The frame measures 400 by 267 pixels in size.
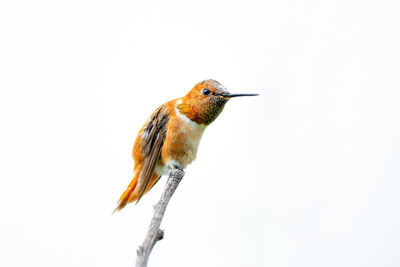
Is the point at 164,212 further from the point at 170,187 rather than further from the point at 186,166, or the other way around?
the point at 186,166

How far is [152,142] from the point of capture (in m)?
5.94

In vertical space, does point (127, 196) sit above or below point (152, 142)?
below

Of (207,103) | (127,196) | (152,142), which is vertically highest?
(207,103)

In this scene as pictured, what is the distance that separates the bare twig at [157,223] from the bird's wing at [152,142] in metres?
0.99

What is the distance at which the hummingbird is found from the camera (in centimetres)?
580

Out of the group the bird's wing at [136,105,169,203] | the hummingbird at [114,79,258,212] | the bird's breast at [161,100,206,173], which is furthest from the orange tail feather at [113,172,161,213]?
the bird's breast at [161,100,206,173]

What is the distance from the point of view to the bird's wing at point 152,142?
18.7 feet

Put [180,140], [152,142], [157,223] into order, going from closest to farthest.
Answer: [157,223], [180,140], [152,142]

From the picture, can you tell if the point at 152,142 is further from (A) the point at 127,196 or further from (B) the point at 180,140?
(A) the point at 127,196

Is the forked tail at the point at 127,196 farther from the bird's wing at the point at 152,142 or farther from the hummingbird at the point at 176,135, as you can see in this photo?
the bird's wing at the point at 152,142

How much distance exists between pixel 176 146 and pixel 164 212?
2.15m

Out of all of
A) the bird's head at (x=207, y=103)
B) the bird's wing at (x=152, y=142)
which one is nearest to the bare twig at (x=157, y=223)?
the bird's wing at (x=152, y=142)

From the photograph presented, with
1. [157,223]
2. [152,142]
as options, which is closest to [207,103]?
[152,142]

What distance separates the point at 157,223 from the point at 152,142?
254cm
